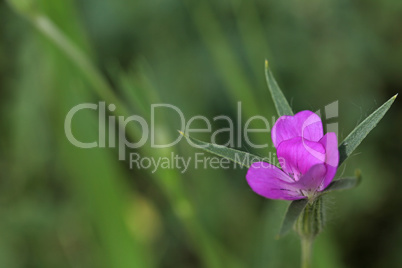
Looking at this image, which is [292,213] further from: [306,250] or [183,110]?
[183,110]

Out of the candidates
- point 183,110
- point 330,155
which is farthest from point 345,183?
point 183,110

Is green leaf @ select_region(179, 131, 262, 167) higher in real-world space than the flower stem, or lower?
higher

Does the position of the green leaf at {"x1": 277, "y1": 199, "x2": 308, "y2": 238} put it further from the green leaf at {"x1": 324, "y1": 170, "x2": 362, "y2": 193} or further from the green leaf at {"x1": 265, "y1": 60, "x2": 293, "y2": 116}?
the green leaf at {"x1": 265, "y1": 60, "x2": 293, "y2": 116}

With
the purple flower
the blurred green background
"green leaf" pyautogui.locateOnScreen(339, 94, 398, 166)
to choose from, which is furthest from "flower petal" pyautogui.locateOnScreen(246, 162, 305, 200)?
the blurred green background

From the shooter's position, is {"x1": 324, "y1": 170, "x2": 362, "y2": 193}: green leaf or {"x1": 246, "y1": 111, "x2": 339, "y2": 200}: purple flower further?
{"x1": 246, "y1": 111, "x2": 339, "y2": 200}: purple flower

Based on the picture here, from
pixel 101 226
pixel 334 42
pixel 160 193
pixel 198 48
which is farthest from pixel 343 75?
pixel 101 226

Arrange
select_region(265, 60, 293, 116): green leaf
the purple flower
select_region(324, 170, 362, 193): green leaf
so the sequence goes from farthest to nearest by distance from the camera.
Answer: select_region(265, 60, 293, 116): green leaf < the purple flower < select_region(324, 170, 362, 193): green leaf

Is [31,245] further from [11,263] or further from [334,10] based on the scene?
[334,10]

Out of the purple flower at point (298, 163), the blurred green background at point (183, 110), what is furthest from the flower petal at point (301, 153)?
the blurred green background at point (183, 110)
